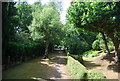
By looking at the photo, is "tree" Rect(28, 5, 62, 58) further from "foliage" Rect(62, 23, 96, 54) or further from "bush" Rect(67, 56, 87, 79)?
"bush" Rect(67, 56, 87, 79)

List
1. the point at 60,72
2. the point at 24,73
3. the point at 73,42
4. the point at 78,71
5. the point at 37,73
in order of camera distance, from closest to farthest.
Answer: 1. the point at 78,71
2. the point at 24,73
3. the point at 37,73
4. the point at 60,72
5. the point at 73,42

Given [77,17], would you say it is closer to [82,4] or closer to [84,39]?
[82,4]

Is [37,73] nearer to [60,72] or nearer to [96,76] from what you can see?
[60,72]

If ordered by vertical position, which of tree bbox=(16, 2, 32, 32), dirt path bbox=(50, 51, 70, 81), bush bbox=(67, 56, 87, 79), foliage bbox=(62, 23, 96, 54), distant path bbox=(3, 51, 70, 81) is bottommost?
dirt path bbox=(50, 51, 70, 81)

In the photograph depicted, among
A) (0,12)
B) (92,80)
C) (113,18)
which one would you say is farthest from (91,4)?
(0,12)

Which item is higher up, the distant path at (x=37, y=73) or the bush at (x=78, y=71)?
the bush at (x=78, y=71)

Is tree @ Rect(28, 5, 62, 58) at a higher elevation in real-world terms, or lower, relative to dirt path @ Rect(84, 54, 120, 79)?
higher

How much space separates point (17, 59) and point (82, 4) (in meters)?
9.07

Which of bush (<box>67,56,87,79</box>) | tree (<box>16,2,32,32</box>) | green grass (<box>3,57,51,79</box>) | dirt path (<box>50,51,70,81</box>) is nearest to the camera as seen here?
bush (<box>67,56,87,79</box>)

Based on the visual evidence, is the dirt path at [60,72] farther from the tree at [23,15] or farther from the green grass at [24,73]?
the tree at [23,15]

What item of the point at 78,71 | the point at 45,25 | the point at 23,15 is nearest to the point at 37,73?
the point at 78,71

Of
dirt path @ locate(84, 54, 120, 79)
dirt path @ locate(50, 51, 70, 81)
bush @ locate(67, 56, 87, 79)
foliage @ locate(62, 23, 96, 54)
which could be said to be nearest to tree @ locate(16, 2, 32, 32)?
foliage @ locate(62, 23, 96, 54)

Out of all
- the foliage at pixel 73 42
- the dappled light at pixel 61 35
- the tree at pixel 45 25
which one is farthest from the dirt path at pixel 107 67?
the foliage at pixel 73 42

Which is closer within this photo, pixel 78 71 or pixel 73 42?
pixel 78 71
